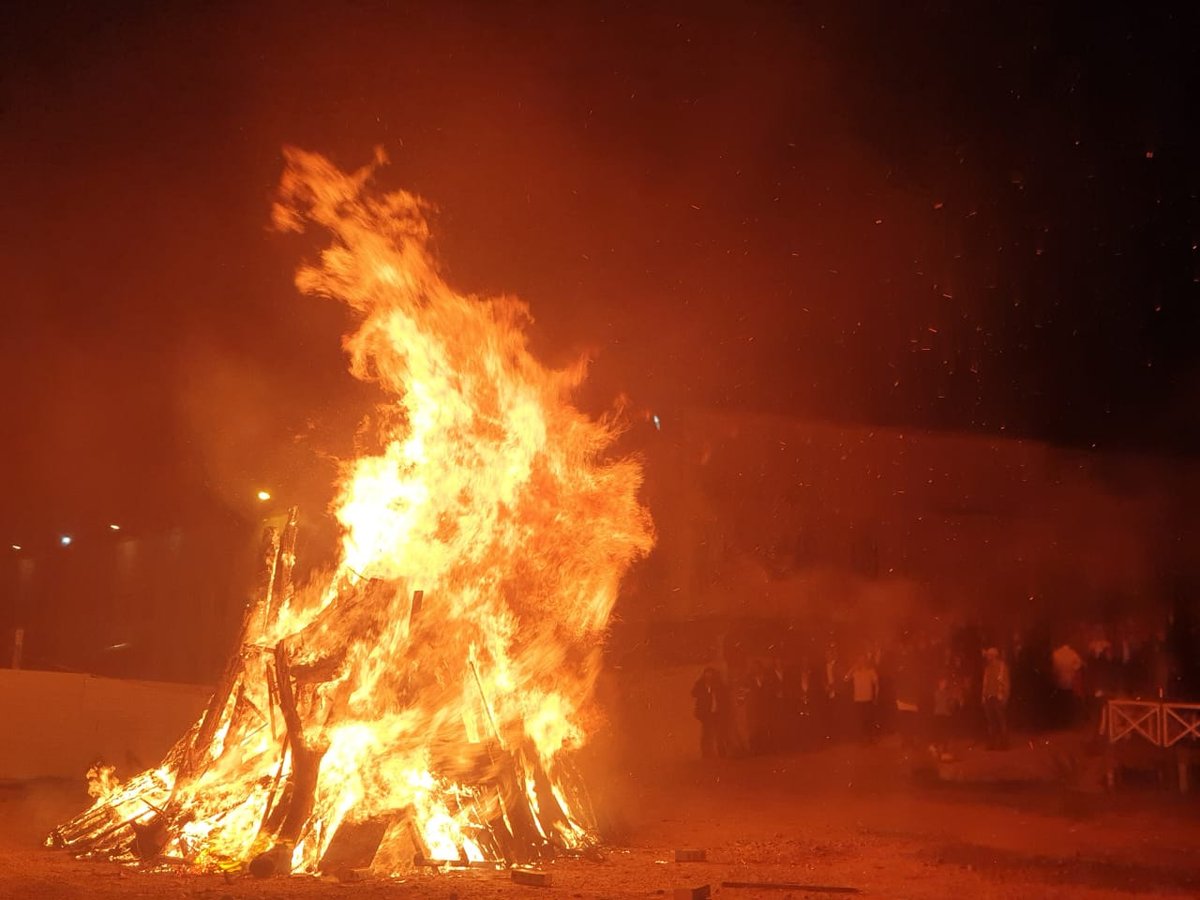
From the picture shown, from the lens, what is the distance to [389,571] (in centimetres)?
1080

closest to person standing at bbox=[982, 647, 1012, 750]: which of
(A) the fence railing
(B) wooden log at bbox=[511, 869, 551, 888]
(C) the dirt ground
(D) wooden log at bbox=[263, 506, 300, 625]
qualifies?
(C) the dirt ground

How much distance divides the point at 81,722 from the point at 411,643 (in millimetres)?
7162

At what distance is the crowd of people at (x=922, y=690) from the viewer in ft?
59.2

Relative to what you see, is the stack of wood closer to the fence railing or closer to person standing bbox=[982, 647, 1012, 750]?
person standing bbox=[982, 647, 1012, 750]

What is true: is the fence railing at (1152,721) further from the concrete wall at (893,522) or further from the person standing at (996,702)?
the concrete wall at (893,522)

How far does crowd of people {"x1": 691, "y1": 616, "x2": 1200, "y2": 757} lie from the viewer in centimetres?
1803

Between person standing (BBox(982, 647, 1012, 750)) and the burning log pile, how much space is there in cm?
737

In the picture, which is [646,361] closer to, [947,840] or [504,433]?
[504,433]

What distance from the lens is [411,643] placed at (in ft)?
34.4

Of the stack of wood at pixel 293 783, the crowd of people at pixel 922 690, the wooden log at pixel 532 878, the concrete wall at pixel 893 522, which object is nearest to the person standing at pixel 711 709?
the crowd of people at pixel 922 690

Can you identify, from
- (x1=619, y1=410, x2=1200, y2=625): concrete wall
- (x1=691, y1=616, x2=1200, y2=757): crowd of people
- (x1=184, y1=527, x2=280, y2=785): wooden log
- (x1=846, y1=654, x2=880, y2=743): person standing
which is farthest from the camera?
(x1=619, y1=410, x2=1200, y2=625): concrete wall

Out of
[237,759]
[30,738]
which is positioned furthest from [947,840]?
[30,738]

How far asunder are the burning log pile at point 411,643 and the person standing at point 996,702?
24.2 feet

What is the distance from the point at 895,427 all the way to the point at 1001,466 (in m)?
2.54
